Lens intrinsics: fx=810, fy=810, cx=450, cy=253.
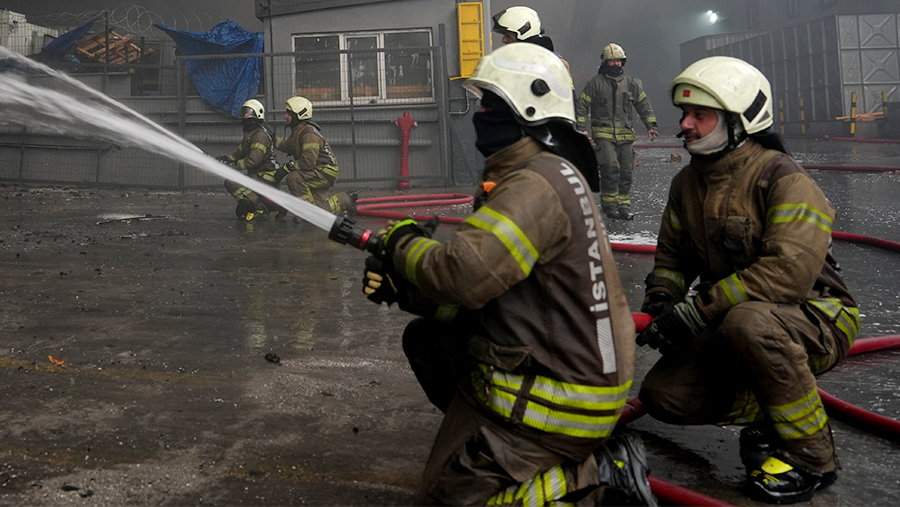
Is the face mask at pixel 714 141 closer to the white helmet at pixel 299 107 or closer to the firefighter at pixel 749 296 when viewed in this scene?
the firefighter at pixel 749 296

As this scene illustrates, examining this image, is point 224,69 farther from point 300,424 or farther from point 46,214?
point 300,424

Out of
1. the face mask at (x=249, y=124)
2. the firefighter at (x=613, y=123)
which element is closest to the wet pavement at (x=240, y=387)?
the firefighter at (x=613, y=123)

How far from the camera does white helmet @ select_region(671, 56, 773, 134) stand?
3139 millimetres

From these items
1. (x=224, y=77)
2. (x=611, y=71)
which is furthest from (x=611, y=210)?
(x=224, y=77)

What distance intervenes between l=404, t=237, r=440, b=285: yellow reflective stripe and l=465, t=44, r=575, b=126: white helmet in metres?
0.50

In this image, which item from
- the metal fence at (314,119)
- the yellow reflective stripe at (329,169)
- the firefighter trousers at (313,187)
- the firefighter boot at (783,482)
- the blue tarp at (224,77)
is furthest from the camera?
the blue tarp at (224,77)

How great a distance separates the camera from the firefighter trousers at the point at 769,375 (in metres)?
2.81

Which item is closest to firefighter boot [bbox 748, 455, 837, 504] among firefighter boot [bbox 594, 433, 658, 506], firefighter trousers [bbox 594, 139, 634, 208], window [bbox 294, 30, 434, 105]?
firefighter boot [bbox 594, 433, 658, 506]

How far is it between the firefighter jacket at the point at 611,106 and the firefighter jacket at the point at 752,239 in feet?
20.0

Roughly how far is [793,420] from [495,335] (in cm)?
118

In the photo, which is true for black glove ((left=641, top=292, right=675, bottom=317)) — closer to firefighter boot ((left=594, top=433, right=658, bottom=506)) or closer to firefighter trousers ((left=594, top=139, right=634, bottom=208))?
firefighter boot ((left=594, top=433, right=658, bottom=506))

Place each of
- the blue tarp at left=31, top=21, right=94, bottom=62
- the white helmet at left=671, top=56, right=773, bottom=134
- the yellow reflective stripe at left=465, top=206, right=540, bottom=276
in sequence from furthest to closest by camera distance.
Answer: the blue tarp at left=31, top=21, right=94, bottom=62 < the white helmet at left=671, top=56, right=773, bottom=134 < the yellow reflective stripe at left=465, top=206, right=540, bottom=276

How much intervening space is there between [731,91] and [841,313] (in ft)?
3.11

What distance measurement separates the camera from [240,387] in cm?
394
